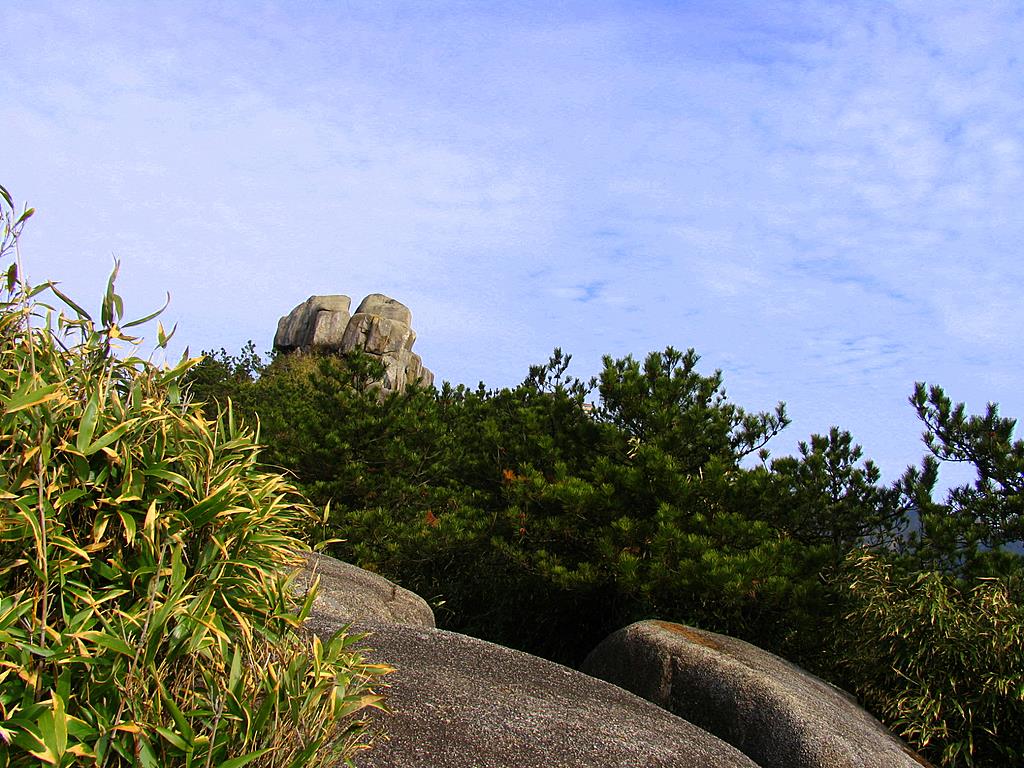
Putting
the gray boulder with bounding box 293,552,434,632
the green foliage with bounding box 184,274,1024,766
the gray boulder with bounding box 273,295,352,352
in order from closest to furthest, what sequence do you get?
the gray boulder with bounding box 293,552,434,632, the green foliage with bounding box 184,274,1024,766, the gray boulder with bounding box 273,295,352,352

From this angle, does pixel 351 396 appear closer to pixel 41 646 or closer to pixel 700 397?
pixel 700 397

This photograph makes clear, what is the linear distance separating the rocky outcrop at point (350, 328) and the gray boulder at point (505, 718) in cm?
3705

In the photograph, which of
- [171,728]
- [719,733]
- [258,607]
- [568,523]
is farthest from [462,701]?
[568,523]

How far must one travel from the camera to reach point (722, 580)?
8617 mm

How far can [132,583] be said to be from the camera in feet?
10.7

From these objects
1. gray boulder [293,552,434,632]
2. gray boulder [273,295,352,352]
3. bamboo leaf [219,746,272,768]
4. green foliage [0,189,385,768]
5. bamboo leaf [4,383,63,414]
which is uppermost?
gray boulder [273,295,352,352]

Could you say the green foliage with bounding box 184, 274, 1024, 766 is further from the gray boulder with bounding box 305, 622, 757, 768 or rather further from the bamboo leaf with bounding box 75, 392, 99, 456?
the bamboo leaf with bounding box 75, 392, 99, 456

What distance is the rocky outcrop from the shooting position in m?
45.0

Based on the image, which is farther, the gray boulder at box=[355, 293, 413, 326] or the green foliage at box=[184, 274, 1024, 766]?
the gray boulder at box=[355, 293, 413, 326]

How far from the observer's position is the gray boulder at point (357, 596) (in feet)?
23.1

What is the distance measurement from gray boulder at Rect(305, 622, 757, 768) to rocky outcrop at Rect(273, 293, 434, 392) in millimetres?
37047

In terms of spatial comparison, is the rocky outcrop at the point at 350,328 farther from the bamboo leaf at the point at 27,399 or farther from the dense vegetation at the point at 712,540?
the bamboo leaf at the point at 27,399

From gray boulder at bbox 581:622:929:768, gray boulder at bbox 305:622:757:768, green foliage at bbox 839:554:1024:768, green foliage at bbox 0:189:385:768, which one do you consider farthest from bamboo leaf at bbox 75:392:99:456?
green foliage at bbox 839:554:1024:768

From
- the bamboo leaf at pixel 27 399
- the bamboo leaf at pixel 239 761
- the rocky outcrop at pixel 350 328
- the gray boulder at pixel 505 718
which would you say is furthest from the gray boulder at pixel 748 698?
the rocky outcrop at pixel 350 328
